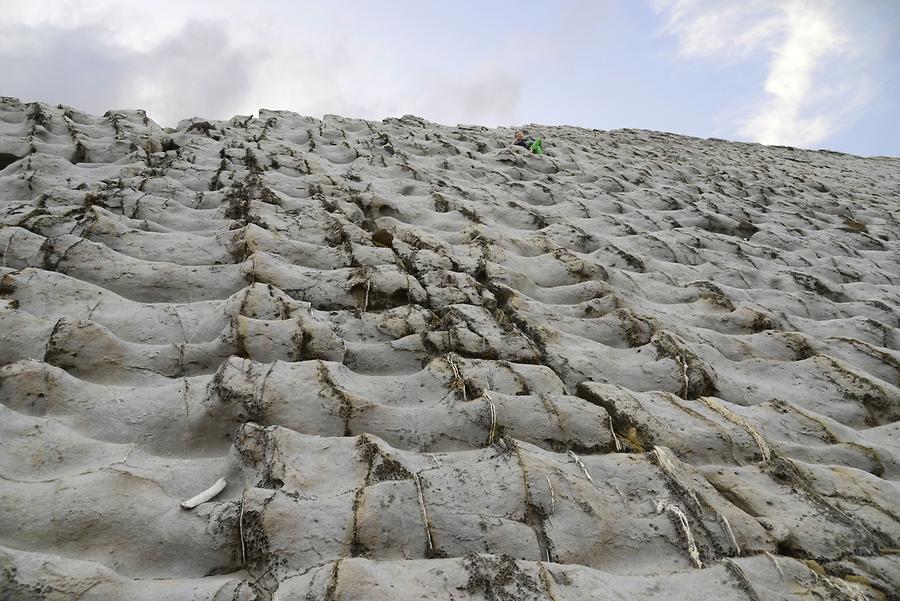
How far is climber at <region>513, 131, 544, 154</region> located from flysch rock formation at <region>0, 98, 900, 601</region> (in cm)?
157

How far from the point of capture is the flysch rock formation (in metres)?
1.15

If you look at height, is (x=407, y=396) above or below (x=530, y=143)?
below

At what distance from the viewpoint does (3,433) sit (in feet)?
4.29

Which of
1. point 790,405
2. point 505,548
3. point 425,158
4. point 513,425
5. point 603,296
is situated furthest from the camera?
Answer: point 425,158

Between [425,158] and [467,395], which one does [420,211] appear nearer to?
[425,158]

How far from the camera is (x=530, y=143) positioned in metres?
4.94

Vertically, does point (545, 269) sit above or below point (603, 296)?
above

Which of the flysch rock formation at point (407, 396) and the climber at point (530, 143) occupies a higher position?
the climber at point (530, 143)

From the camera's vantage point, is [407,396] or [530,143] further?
[530,143]

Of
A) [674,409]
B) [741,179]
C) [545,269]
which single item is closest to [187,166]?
[545,269]

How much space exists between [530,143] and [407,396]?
12.3 ft

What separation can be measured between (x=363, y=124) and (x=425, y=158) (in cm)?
100

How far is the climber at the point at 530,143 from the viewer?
4.79 meters

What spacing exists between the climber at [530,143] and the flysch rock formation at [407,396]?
157cm
